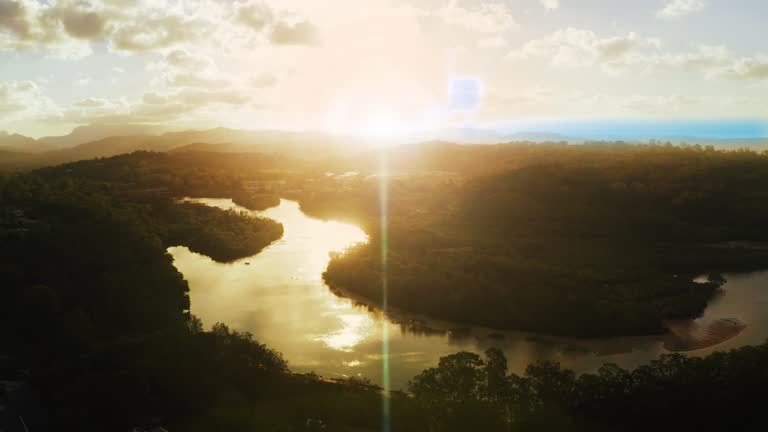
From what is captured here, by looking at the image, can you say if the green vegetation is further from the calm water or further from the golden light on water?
the golden light on water

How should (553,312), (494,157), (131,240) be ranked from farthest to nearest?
(494,157)
(131,240)
(553,312)

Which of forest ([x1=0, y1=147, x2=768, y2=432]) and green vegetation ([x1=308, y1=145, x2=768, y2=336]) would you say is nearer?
forest ([x1=0, y1=147, x2=768, y2=432])

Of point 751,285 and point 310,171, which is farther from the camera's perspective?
point 310,171

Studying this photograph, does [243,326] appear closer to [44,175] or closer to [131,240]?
[131,240]

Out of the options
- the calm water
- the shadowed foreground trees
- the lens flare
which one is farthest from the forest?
the calm water

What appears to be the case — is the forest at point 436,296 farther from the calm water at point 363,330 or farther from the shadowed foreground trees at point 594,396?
the calm water at point 363,330

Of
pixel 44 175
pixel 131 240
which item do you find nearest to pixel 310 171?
pixel 44 175

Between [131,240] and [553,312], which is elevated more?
[131,240]

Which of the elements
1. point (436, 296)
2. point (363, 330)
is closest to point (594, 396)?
point (363, 330)
